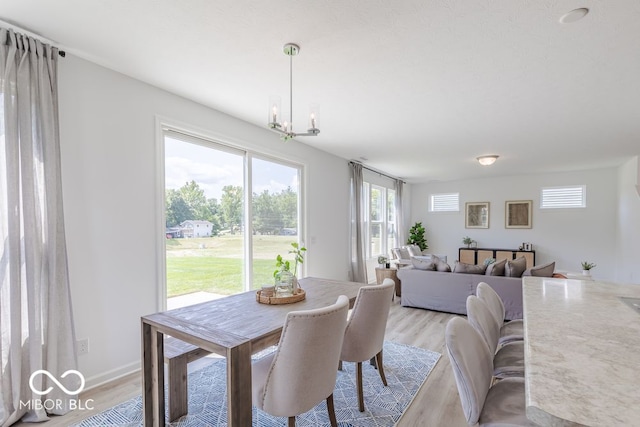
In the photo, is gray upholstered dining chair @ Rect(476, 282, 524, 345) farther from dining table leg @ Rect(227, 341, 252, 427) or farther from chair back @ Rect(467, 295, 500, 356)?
dining table leg @ Rect(227, 341, 252, 427)

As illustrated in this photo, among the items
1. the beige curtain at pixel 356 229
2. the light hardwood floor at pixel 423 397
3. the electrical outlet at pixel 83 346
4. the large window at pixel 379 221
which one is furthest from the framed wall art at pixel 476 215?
the electrical outlet at pixel 83 346

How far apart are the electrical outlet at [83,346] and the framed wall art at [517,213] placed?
27.7 feet

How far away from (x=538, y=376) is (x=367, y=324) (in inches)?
51.9

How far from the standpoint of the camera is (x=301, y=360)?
1.49 meters

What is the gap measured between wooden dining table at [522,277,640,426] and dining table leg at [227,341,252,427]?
1.13 metres

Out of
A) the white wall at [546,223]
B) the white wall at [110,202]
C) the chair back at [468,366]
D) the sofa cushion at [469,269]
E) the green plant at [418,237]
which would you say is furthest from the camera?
the green plant at [418,237]

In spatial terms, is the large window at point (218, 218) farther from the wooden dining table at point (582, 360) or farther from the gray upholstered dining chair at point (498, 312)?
the wooden dining table at point (582, 360)

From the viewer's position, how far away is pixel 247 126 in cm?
373

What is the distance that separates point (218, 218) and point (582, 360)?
126 inches

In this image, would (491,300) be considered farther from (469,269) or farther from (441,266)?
(441,266)

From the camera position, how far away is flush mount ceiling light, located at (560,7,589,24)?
5.61 feet

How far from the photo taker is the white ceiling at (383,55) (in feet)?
5.77

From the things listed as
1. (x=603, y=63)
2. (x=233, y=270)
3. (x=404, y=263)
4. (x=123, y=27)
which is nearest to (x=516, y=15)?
(x=603, y=63)

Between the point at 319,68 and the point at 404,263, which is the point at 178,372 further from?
the point at 404,263
